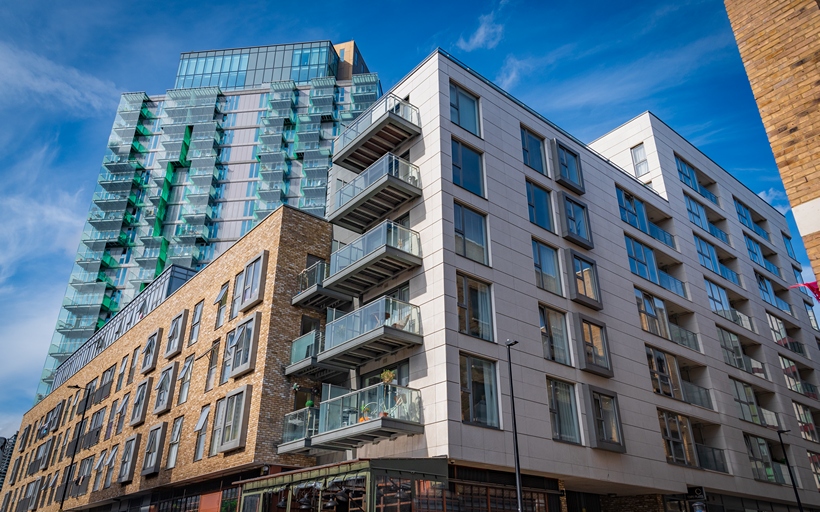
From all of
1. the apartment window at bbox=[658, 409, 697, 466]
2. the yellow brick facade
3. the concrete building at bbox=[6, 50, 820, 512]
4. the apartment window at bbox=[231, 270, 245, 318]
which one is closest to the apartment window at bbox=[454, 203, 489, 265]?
the concrete building at bbox=[6, 50, 820, 512]

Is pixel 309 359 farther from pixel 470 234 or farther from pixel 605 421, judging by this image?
pixel 605 421

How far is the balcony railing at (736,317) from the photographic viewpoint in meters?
33.9

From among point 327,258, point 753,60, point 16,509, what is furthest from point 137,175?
point 753,60

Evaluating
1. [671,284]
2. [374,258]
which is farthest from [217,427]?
[671,284]

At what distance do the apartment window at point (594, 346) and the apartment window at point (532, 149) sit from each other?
6833mm

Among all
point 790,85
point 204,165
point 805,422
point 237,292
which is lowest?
point 790,85

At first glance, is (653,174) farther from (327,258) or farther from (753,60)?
(753,60)

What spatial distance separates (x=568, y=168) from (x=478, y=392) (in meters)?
12.8

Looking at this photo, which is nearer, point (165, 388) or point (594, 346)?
point (594, 346)

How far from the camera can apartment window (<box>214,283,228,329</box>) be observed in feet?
93.3

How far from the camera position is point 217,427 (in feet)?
82.7

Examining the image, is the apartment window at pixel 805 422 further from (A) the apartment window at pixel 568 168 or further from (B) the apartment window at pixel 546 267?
(B) the apartment window at pixel 546 267

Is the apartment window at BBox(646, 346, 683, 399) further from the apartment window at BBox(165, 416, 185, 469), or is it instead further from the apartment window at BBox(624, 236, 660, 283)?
the apartment window at BBox(165, 416, 185, 469)

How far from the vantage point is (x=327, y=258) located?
2755 centimetres
